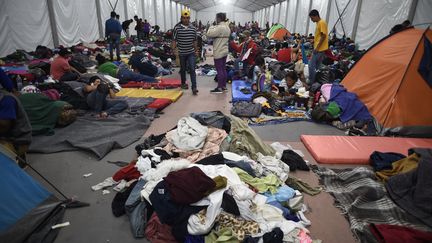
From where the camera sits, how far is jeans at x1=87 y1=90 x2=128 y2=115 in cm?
512

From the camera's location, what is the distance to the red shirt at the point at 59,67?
6422 millimetres

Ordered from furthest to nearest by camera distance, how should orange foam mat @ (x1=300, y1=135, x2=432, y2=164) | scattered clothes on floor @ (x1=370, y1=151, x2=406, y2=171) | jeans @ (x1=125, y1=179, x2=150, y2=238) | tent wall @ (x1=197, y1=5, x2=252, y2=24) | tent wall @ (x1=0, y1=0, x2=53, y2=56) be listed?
tent wall @ (x1=197, y1=5, x2=252, y2=24)
tent wall @ (x1=0, y1=0, x2=53, y2=56)
orange foam mat @ (x1=300, y1=135, x2=432, y2=164)
scattered clothes on floor @ (x1=370, y1=151, x2=406, y2=171)
jeans @ (x1=125, y1=179, x2=150, y2=238)

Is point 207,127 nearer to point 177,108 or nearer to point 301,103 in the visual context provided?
point 177,108

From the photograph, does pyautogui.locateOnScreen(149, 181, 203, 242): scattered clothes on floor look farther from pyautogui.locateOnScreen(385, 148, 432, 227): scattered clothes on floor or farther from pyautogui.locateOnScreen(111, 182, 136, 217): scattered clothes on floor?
pyautogui.locateOnScreen(385, 148, 432, 227): scattered clothes on floor

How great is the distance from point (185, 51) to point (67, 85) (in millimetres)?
2748

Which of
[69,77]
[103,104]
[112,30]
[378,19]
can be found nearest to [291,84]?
[103,104]

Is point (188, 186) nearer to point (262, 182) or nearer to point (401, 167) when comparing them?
point (262, 182)

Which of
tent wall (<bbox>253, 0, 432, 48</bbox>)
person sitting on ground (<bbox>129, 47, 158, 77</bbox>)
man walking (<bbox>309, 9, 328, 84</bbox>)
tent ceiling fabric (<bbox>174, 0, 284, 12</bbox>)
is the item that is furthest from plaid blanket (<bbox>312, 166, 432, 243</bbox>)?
tent ceiling fabric (<bbox>174, 0, 284, 12</bbox>)

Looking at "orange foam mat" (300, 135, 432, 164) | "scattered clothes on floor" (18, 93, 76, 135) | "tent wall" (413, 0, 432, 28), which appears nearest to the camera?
"orange foam mat" (300, 135, 432, 164)

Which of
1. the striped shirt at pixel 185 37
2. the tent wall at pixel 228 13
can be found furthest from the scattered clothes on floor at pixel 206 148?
the tent wall at pixel 228 13

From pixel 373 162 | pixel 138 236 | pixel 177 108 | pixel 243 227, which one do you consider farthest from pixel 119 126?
pixel 373 162

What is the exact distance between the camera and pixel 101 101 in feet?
16.8

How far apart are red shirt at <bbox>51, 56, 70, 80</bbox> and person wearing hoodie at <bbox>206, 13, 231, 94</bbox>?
348cm

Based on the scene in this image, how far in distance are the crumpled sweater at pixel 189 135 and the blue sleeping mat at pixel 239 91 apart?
2586mm
